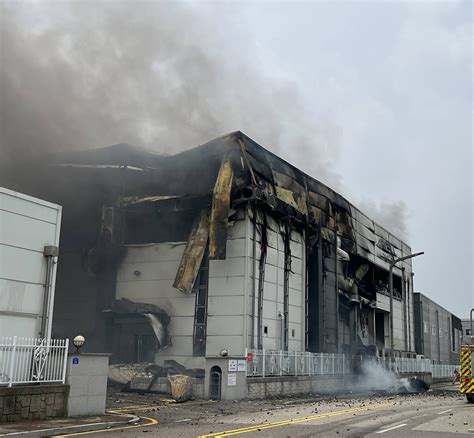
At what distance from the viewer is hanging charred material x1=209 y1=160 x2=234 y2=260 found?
26109mm

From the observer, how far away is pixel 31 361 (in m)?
13.4

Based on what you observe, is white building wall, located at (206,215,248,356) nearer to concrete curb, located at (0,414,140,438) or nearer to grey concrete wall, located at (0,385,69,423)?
concrete curb, located at (0,414,140,438)

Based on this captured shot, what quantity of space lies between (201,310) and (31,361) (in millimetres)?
14197

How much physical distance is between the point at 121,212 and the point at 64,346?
15.6 m

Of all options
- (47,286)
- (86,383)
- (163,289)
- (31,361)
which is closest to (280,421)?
(86,383)

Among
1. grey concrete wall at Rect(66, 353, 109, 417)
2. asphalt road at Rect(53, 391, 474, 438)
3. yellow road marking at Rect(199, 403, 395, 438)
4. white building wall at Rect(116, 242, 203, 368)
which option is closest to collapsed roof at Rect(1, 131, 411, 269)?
white building wall at Rect(116, 242, 203, 368)

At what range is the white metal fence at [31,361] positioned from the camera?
12.8 m

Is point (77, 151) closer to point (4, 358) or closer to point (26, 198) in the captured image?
point (26, 198)

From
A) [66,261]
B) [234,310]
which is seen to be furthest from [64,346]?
[66,261]

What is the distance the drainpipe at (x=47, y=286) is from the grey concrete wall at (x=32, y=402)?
2078 millimetres

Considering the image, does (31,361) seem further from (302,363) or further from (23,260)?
(302,363)

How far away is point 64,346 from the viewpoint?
1403cm

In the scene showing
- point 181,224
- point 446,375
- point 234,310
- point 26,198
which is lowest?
point 446,375

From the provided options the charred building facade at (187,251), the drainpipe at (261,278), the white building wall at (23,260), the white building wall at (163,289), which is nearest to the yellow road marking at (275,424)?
the white building wall at (23,260)
